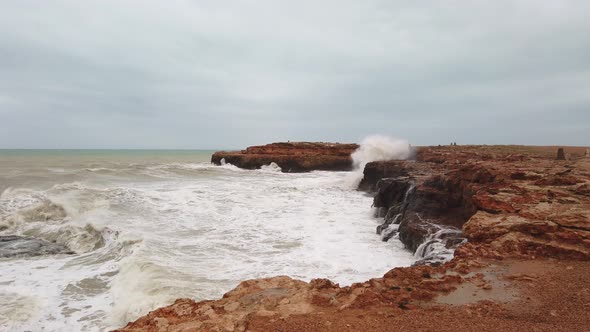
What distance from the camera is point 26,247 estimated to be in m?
10.1

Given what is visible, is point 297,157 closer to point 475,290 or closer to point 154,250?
point 154,250

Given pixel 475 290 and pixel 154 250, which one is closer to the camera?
pixel 475 290

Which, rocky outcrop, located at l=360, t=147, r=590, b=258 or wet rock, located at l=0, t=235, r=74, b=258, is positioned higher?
rocky outcrop, located at l=360, t=147, r=590, b=258

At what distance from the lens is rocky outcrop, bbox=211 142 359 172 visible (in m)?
40.2

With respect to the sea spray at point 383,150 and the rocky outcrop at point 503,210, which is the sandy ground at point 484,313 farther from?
the sea spray at point 383,150

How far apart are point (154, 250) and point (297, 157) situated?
31902 mm

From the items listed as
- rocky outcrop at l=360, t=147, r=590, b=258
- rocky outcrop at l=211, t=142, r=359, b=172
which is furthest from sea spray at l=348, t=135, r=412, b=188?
rocky outcrop at l=360, t=147, r=590, b=258

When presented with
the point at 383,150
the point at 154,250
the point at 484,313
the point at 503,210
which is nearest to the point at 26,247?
the point at 154,250

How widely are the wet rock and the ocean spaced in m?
0.09

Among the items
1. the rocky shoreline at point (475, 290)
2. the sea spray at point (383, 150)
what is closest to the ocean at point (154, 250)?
the rocky shoreline at point (475, 290)

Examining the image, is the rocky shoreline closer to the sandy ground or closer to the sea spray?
the sandy ground

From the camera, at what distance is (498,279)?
4988mm

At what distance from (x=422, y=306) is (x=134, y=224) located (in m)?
11.2

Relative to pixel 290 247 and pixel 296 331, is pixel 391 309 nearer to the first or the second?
pixel 296 331
